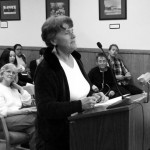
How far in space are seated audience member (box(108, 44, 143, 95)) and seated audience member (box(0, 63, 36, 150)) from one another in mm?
2969

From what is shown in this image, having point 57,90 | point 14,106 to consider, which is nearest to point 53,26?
point 57,90

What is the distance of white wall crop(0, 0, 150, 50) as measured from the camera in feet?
23.5

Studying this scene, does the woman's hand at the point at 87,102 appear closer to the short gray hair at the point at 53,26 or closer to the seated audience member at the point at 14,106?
the short gray hair at the point at 53,26

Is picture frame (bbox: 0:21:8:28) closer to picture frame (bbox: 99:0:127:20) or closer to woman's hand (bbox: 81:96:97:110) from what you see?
picture frame (bbox: 99:0:127:20)

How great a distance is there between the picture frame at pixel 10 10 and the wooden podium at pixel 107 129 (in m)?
7.04

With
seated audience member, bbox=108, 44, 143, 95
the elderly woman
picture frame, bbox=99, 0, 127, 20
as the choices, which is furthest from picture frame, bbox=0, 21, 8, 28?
the elderly woman

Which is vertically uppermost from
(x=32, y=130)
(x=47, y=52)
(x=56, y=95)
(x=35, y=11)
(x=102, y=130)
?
(x=35, y=11)

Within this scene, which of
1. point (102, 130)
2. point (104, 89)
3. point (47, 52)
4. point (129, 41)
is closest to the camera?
point (102, 130)

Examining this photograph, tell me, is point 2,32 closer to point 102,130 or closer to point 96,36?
point 96,36

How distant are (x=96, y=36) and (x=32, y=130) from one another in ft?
13.3

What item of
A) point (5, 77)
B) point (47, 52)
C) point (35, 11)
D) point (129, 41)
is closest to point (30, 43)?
point (35, 11)

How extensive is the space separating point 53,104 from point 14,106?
2230mm

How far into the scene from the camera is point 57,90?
207 cm

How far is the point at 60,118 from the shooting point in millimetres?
2078
